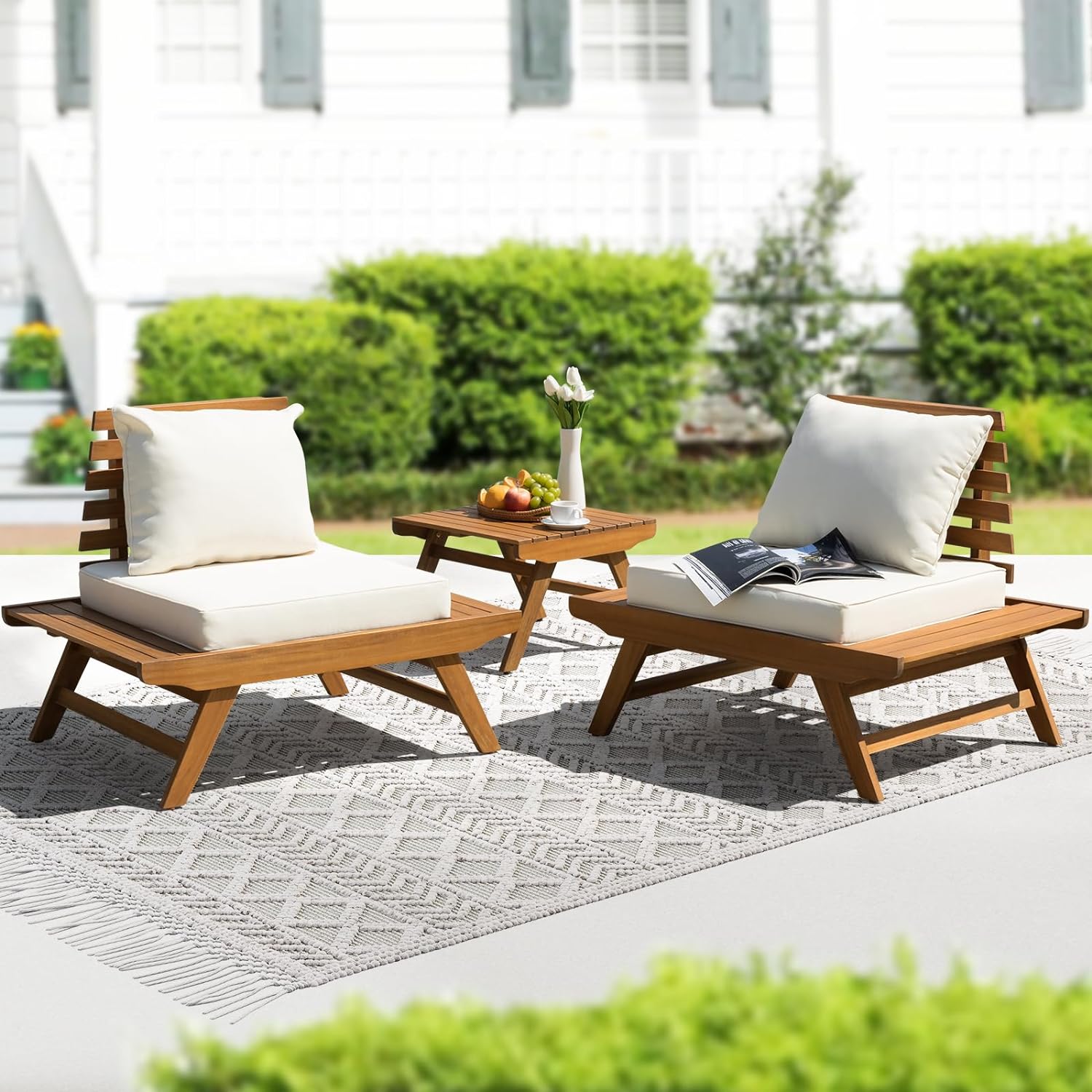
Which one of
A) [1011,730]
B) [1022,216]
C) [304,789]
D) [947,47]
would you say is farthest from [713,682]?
[947,47]

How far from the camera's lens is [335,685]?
5531mm

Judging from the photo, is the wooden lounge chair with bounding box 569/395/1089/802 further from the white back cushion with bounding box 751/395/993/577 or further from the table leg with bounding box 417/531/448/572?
the table leg with bounding box 417/531/448/572

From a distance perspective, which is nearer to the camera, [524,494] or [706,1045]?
[706,1045]

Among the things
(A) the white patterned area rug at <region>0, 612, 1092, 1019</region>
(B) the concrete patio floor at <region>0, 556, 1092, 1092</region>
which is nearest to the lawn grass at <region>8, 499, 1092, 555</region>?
(A) the white patterned area rug at <region>0, 612, 1092, 1019</region>

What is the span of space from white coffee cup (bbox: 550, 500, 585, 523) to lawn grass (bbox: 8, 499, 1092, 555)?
2562 millimetres

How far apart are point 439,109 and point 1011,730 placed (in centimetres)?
772

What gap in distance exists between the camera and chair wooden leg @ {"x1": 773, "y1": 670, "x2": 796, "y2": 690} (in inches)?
221

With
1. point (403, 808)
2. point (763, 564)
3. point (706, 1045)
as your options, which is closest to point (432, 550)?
point (763, 564)

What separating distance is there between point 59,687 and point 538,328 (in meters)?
5.62

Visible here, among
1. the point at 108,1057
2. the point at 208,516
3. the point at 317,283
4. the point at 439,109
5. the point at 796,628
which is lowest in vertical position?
the point at 108,1057

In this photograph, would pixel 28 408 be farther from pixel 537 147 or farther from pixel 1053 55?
pixel 1053 55

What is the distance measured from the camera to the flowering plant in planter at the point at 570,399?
6015 millimetres

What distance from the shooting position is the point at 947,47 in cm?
1190

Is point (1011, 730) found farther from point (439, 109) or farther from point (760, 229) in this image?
point (439, 109)
